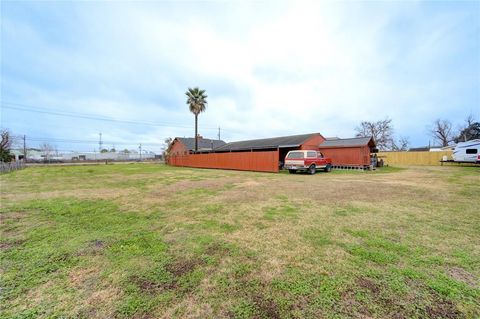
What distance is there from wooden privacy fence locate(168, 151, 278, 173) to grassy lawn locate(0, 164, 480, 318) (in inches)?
506

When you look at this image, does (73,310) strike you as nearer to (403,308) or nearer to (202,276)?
(202,276)

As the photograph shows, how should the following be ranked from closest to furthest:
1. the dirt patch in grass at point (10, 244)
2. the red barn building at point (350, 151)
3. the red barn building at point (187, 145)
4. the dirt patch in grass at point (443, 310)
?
the dirt patch in grass at point (443, 310) → the dirt patch in grass at point (10, 244) → the red barn building at point (350, 151) → the red barn building at point (187, 145)

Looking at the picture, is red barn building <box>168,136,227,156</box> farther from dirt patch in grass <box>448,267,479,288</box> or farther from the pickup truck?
dirt patch in grass <box>448,267,479,288</box>

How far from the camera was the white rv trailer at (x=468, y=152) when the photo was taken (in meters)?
19.2

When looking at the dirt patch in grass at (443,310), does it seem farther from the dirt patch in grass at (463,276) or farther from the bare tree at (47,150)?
the bare tree at (47,150)

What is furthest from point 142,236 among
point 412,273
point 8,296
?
point 412,273

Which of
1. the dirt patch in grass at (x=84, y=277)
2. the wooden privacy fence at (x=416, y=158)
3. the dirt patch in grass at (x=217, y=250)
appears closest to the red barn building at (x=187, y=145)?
the wooden privacy fence at (x=416, y=158)

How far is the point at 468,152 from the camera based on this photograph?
1986cm

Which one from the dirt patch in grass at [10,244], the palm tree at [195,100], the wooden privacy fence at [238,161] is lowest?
the dirt patch in grass at [10,244]

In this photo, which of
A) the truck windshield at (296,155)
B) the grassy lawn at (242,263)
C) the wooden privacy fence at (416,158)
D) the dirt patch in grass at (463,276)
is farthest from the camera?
the wooden privacy fence at (416,158)

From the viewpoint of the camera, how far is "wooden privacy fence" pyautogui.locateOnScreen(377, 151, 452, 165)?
26.2 m

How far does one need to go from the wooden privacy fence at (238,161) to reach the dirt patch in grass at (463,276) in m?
14.8

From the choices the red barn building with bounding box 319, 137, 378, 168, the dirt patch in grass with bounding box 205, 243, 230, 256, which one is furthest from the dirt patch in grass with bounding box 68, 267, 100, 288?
the red barn building with bounding box 319, 137, 378, 168

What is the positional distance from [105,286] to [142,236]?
53.8 inches
